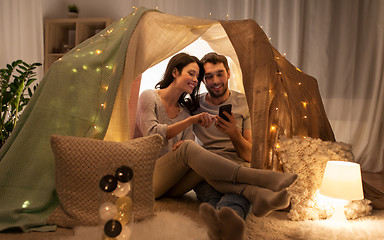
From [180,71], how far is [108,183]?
1122 mm

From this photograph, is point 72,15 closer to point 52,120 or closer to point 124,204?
point 52,120

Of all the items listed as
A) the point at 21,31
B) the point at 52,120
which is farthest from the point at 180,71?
the point at 21,31

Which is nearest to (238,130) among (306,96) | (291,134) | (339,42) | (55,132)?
(291,134)

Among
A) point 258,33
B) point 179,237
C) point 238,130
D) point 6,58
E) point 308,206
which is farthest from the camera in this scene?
point 6,58

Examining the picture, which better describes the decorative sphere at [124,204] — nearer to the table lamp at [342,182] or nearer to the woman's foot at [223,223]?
the woman's foot at [223,223]

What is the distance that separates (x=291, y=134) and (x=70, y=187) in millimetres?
1198

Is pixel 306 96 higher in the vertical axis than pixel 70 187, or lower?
higher

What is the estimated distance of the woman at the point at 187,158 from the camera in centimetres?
123

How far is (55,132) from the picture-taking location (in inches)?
59.9

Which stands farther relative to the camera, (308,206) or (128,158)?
(308,206)

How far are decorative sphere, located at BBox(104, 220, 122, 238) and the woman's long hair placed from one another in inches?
45.2

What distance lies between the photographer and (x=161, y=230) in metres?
1.24

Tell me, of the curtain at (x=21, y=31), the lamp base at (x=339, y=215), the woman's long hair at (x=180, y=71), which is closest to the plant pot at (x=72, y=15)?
the curtain at (x=21, y=31)

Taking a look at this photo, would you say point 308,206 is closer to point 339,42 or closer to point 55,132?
point 55,132
